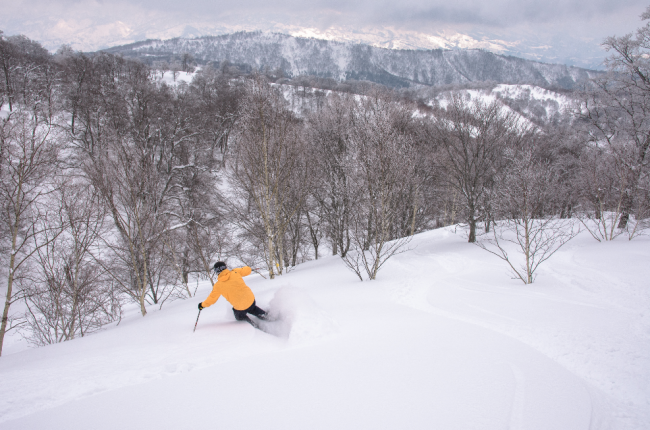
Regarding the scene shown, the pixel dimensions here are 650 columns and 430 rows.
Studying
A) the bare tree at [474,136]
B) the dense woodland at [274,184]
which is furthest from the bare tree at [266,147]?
the bare tree at [474,136]

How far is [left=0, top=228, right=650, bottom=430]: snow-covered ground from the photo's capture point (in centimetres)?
277

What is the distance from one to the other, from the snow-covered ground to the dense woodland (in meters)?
2.82

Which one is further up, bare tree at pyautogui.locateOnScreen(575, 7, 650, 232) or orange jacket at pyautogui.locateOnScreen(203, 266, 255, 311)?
bare tree at pyautogui.locateOnScreen(575, 7, 650, 232)

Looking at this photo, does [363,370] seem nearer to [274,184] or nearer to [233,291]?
[233,291]

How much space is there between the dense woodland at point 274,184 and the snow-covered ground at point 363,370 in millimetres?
2817

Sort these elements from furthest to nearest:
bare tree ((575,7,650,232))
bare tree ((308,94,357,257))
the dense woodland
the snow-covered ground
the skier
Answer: bare tree ((308,94,357,257))
bare tree ((575,7,650,232))
the dense woodland
the skier
the snow-covered ground

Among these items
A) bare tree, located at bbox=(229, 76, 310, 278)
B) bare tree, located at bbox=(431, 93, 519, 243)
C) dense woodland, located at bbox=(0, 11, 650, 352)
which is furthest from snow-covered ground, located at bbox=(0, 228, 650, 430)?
bare tree, located at bbox=(431, 93, 519, 243)

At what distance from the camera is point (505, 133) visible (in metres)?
12.8

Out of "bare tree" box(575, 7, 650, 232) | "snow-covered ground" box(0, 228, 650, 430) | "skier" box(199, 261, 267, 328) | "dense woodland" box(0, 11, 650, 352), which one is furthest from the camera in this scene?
"bare tree" box(575, 7, 650, 232)

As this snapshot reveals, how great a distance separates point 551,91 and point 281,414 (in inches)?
7214

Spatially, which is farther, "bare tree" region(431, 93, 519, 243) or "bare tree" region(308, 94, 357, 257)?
"bare tree" region(308, 94, 357, 257)

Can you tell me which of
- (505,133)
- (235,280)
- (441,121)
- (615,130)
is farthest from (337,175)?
(615,130)

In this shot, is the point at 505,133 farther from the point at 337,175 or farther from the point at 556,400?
the point at 556,400

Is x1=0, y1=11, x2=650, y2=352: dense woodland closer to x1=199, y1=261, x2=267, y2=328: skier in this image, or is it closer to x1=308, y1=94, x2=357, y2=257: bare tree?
x1=308, y1=94, x2=357, y2=257: bare tree
